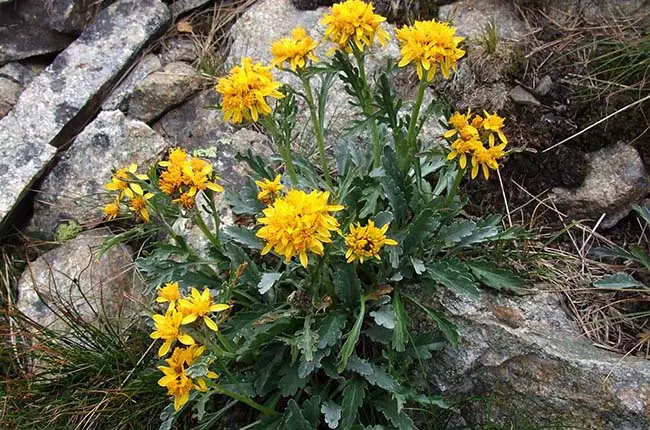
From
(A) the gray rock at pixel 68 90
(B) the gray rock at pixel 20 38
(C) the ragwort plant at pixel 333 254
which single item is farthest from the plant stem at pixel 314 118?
(B) the gray rock at pixel 20 38

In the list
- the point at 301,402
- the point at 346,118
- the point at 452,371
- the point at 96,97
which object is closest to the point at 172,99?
the point at 96,97

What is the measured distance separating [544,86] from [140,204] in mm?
1918

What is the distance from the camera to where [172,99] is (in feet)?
11.5

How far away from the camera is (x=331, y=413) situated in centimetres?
226

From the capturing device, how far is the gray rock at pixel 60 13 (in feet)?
12.3

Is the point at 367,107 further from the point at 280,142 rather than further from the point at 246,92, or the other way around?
the point at 246,92

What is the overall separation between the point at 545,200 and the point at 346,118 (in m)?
1.05

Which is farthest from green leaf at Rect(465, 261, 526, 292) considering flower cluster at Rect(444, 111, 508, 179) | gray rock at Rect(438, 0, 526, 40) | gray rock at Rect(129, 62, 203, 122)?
gray rock at Rect(129, 62, 203, 122)

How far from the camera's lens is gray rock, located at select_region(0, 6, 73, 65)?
148 inches

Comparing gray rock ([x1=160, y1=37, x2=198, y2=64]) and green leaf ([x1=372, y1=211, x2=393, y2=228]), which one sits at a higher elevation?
gray rock ([x1=160, y1=37, x2=198, y2=64])

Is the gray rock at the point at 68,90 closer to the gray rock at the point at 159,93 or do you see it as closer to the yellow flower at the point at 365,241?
the gray rock at the point at 159,93

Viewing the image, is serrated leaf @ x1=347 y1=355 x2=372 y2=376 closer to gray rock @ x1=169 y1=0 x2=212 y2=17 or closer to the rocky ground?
the rocky ground

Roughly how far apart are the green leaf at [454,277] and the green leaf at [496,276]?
0.46ft

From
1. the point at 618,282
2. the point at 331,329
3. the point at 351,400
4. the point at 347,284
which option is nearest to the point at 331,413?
the point at 351,400
